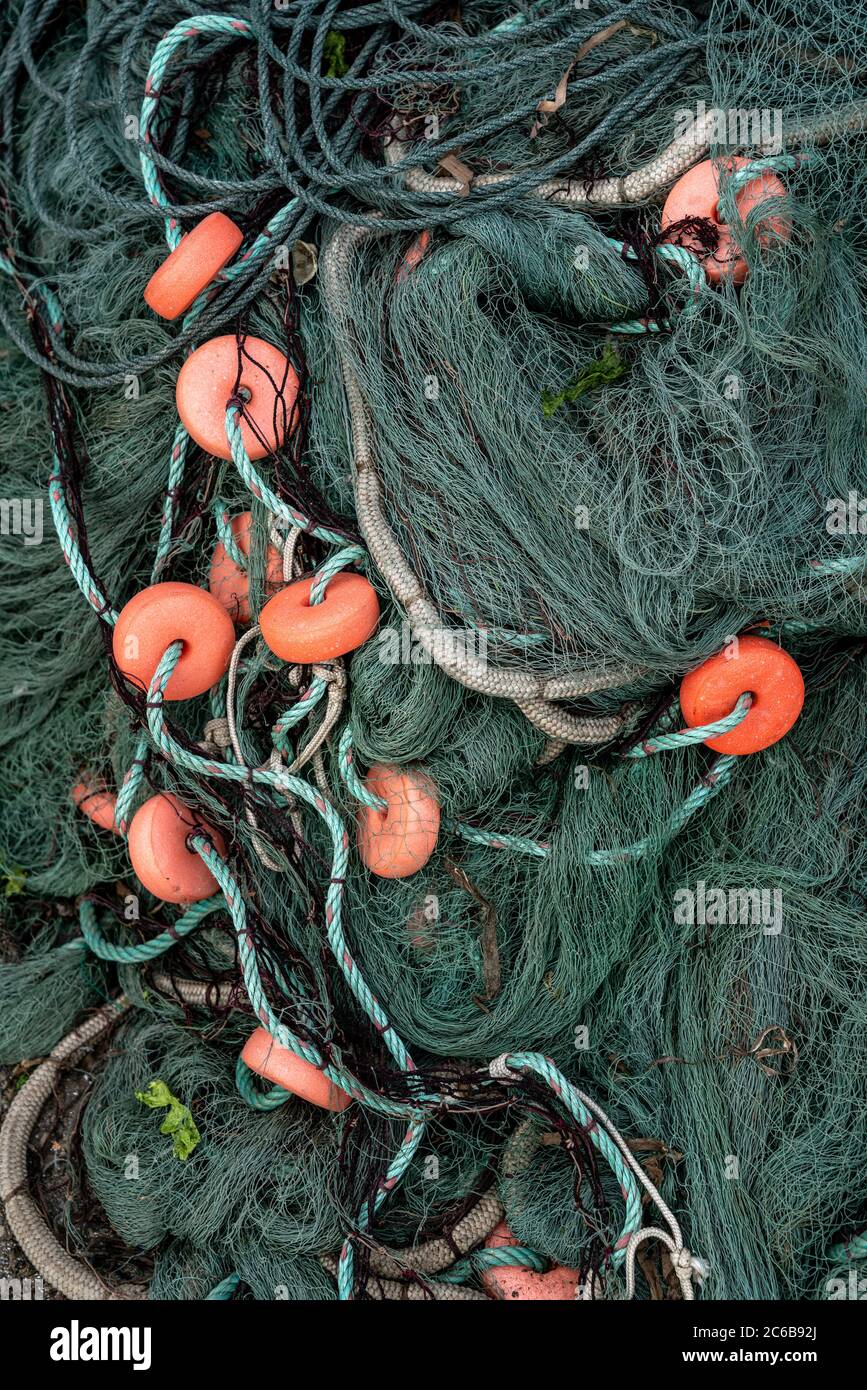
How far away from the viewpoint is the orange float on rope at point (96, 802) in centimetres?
285

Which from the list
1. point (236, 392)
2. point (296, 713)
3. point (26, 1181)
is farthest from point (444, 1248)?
point (236, 392)

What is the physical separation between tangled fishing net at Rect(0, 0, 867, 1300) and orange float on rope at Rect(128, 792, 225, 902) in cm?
4

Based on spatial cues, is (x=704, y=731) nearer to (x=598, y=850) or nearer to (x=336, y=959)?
(x=598, y=850)

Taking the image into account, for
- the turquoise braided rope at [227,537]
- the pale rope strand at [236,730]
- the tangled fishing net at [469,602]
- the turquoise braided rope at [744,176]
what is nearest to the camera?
the turquoise braided rope at [744,176]

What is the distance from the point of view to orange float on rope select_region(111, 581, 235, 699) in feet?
7.98

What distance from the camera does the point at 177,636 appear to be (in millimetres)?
→ 2457

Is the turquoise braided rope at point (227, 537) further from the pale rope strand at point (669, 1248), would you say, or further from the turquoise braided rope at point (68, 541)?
the pale rope strand at point (669, 1248)

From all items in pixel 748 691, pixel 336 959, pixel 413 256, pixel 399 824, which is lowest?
pixel 336 959

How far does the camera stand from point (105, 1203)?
2.69m

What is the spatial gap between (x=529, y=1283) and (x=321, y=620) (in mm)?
1440

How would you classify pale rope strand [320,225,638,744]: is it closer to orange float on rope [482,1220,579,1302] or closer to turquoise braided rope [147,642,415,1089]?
turquoise braided rope [147,642,415,1089]

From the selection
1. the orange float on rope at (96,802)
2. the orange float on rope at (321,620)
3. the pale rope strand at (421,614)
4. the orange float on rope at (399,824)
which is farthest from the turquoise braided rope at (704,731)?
the orange float on rope at (96,802)

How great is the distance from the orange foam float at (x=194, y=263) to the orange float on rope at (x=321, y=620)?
63cm

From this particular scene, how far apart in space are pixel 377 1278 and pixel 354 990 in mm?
604
